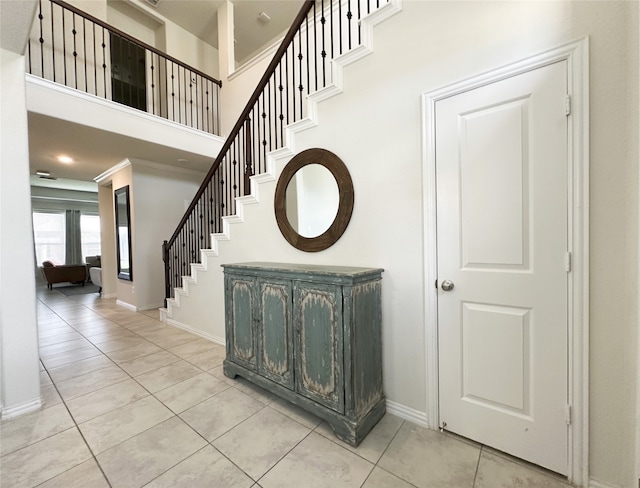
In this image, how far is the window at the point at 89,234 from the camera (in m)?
9.63

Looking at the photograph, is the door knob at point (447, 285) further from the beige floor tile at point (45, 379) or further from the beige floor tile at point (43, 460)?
the beige floor tile at point (45, 379)

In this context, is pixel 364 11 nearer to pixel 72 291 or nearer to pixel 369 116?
pixel 369 116

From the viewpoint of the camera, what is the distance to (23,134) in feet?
6.48

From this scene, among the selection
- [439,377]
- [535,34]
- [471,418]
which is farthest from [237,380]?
[535,34]

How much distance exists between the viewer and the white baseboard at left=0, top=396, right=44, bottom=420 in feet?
6.25

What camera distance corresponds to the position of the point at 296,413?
1.95 m

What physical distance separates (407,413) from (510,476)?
0.61 m

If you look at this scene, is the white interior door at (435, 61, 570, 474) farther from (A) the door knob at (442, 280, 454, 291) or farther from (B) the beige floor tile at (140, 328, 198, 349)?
(B) the beige floor tile at (140, 328, 198, 349)

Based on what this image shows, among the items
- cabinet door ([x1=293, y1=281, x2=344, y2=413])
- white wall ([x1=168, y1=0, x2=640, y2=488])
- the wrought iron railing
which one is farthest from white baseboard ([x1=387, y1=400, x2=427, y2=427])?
the wrought iron railing

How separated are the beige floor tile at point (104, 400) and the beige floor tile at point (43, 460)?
209 millimetres

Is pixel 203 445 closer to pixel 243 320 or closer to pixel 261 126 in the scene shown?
pixel 243 320

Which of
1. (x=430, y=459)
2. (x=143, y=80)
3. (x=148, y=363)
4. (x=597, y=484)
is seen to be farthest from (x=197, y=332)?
(x=143, y=80)

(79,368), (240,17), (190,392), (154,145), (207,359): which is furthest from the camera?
(240,17)

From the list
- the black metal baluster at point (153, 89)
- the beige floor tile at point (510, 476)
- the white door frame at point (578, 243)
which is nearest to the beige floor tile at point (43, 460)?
the beige floor tile at point (510, 476)
